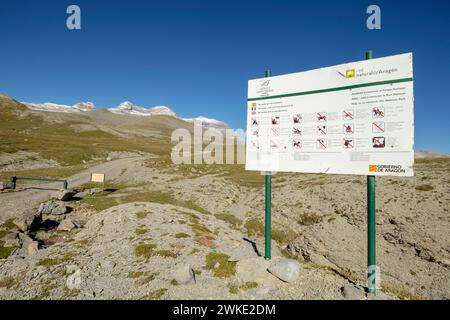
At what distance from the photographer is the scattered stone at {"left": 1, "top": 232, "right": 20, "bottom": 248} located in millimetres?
17031

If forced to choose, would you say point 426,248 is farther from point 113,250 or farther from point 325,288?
point 113,250

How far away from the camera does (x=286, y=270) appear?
1027cm

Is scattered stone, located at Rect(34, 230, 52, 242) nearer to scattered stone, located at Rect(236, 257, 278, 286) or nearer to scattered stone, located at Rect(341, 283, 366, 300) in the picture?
scattered stone, located at Rect(236, 257, 278, 286)

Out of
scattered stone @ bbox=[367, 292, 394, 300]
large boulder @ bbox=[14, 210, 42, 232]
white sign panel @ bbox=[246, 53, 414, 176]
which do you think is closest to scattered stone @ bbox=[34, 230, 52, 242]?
large boulder @ bbox=[14, 210, 42, 232]

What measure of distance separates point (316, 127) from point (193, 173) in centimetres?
4687

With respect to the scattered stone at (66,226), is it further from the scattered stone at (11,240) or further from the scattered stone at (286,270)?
the scattered stone at (286,270)

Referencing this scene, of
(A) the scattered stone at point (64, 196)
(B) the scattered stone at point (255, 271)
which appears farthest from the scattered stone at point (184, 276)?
(A) the scattered stone at point (64, 196)

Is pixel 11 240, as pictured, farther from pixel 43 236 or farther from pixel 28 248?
pixel 43 236

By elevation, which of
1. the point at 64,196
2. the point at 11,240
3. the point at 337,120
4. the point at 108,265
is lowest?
the point at 11,240

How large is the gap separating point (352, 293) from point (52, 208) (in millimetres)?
28170

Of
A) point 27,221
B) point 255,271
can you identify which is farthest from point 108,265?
point 27,221
